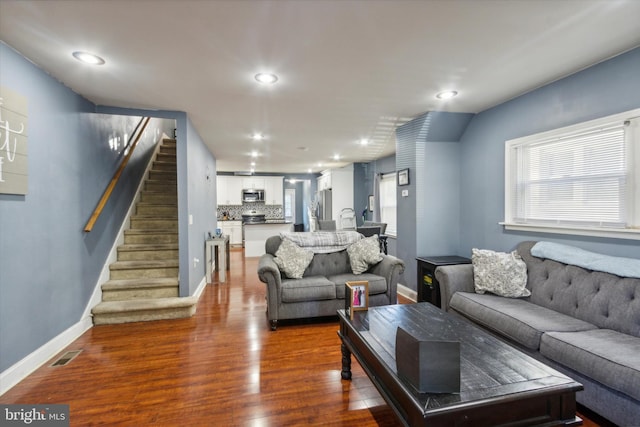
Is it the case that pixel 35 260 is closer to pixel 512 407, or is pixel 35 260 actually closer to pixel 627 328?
pixel 512 407

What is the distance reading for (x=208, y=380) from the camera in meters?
2.16

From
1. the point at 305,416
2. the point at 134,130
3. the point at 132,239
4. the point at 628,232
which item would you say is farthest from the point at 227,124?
the point at 628,232

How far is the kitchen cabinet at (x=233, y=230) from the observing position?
8.98 m

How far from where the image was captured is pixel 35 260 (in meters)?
2.32

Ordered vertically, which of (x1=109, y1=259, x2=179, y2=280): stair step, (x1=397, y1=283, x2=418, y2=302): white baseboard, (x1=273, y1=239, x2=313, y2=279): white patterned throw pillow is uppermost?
(x1=273, y1=239, x2=313, y2=279): white patterned throw pillow

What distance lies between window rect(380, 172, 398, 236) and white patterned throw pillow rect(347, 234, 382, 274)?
2603 millimetres

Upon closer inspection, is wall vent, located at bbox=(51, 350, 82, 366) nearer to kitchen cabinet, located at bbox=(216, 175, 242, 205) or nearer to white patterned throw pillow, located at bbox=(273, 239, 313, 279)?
white patterned throw pillow, located at bbox=(273, 239, 313, 279)

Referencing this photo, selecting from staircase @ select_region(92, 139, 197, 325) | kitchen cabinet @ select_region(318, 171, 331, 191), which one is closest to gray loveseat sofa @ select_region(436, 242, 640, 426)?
staircase @ select_region(92, 139, 197, 325)

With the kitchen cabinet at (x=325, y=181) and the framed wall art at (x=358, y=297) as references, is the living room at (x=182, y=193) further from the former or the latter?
the kitchen cabinet at (x=325, y=181)

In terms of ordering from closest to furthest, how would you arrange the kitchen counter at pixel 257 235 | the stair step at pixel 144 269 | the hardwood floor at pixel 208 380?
the hardwood floor at pixel 208 380
the stair step at pixel 144 269
the kitchen counter at pixel 257 235

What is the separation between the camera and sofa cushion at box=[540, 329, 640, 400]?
1473 millimetres

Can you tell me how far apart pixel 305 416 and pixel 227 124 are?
3.52 metres

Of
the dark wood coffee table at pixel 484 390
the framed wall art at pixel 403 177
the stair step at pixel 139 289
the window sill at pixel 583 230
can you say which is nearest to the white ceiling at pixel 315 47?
the framed wall art at pixel 403 177

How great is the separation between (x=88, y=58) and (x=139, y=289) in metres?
2.54
